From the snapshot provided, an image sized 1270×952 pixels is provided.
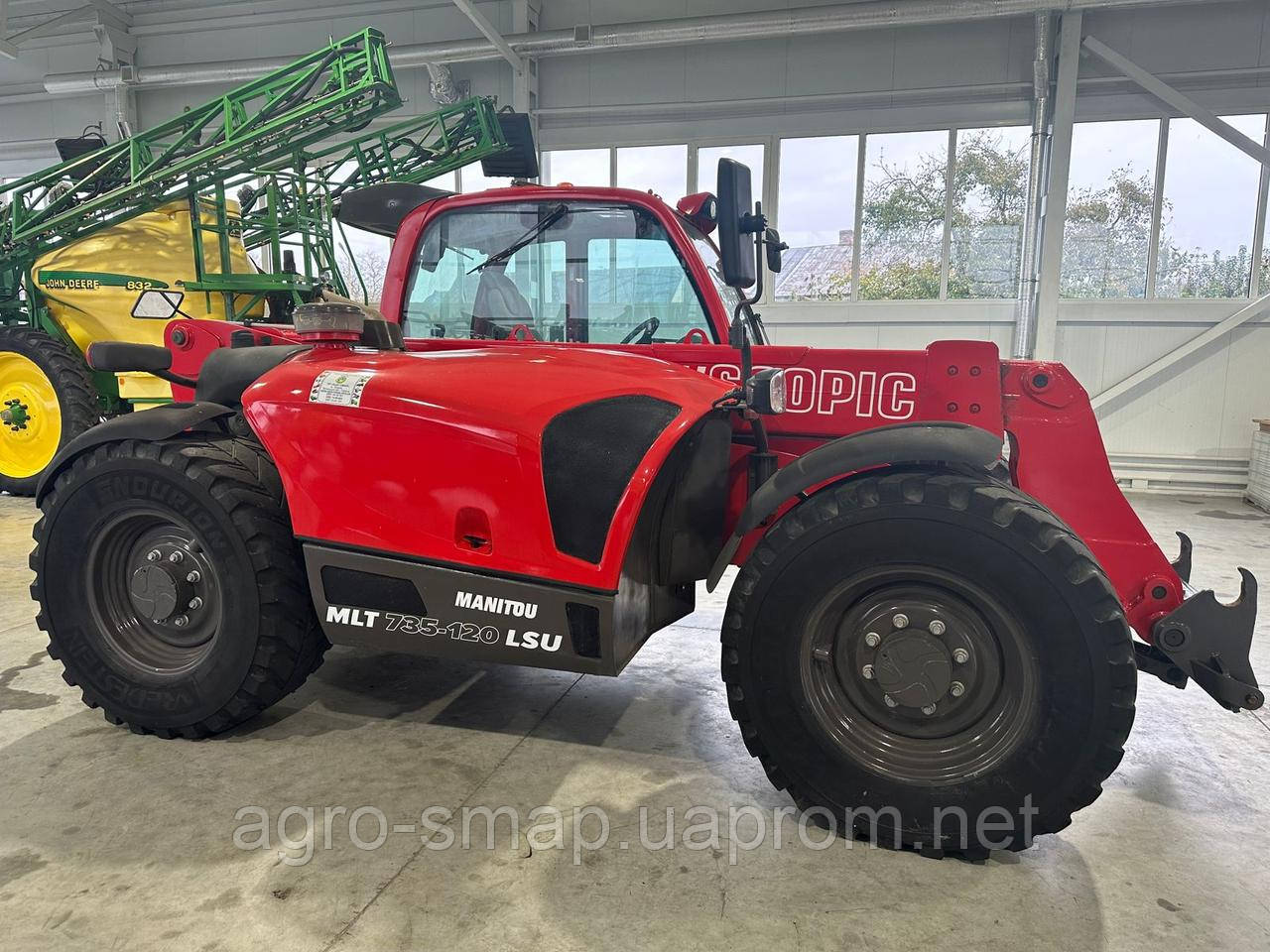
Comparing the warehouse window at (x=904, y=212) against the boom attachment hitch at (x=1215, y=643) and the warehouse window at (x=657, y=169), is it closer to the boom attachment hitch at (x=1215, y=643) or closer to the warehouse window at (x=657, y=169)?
the warehouse window at (x=657, y=169)

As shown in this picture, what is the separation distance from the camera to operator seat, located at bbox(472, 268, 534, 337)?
3330 mm

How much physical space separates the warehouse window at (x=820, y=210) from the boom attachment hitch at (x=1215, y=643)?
822 centimetres

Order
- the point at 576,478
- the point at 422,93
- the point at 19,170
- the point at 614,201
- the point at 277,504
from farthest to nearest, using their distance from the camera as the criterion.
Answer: the point at 19,170
the point at 422,93
the point at 614,201
the point at 277,504
the point at 576,478

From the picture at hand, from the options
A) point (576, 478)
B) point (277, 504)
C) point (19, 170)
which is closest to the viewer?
point (576, 478)

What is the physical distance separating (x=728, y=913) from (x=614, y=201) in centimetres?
246

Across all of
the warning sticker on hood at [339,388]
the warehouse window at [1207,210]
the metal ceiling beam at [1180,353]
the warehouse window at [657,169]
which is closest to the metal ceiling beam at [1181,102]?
the warehouse window at [1207,210]

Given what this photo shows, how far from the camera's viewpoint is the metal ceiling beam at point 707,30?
8.28 m

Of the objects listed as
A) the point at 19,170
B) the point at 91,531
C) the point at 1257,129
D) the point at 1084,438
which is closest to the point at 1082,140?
the point at 1257,129

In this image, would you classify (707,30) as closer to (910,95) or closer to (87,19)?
(910,95)

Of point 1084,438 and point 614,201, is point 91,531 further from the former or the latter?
point 1084,438

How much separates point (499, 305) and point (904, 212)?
784cm

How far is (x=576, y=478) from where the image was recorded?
2291mm

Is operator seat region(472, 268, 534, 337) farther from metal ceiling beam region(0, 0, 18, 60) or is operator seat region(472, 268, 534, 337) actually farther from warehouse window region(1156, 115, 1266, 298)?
metal ceiling beam region(0, 0, 18, 60)

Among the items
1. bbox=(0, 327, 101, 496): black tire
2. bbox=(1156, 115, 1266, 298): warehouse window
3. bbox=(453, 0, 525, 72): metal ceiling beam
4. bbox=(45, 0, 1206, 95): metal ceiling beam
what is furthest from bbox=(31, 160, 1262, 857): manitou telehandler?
bbox=(1156, 115, 1266, 298): warehouse window
